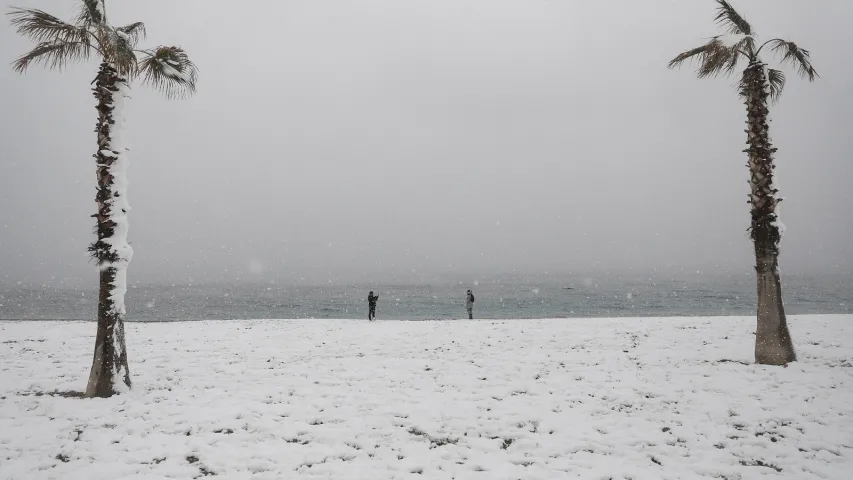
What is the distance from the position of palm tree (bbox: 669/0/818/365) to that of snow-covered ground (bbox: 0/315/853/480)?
0.77m

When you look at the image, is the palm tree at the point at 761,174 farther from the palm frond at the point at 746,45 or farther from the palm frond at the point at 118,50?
the palm frond at the point at 118,50

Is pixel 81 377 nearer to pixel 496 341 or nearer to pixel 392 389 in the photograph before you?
pixel 392 389

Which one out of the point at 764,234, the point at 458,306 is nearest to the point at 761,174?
the point at 764,234

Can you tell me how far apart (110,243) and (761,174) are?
16.6 m

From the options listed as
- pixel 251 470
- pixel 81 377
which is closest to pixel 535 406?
pixel 251 470

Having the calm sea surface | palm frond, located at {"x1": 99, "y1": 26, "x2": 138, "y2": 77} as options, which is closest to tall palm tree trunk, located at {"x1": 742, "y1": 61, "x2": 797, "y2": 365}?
palm frond, located at {"x1": 99, "y1": 26, "x2": 138, "y2": 77}

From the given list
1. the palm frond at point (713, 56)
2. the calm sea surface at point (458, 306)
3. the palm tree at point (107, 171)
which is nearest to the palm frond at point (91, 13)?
the palm tree at point (107, 171)

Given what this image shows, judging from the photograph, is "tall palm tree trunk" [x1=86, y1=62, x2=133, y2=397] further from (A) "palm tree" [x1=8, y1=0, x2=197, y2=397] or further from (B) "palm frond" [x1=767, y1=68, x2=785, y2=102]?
(B) "palm frond" [x1=767, y1=68, x2=785, y2=102]

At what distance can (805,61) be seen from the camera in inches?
499

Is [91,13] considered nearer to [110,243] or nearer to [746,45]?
[110,243]

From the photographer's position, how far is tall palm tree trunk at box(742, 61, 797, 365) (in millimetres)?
11461

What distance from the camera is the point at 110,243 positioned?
9672mm

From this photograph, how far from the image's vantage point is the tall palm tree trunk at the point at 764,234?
11461mm

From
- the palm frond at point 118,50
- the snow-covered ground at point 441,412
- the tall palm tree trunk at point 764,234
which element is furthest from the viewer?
the tall palm tree trunk at point 764,234
